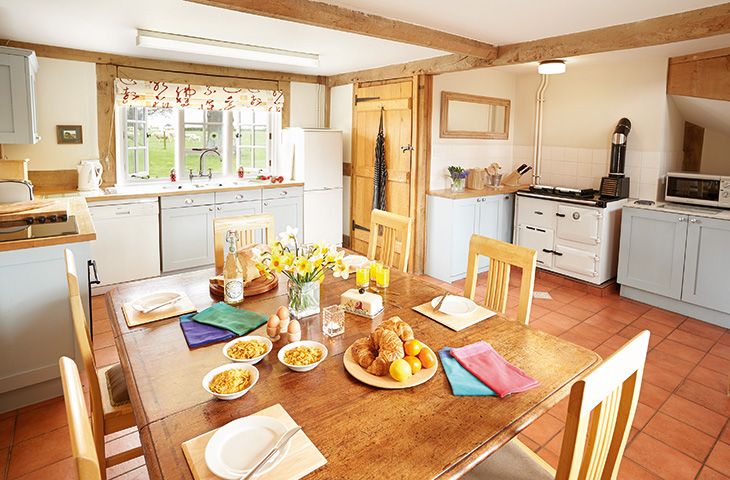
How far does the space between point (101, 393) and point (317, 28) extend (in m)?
2.75

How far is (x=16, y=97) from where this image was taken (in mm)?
3547

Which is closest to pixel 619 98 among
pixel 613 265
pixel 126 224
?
pixel 613 265

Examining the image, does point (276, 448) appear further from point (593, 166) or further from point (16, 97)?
point (593, 166)

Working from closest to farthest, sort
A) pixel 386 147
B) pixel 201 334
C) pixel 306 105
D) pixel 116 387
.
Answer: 1. pixel 201 334
2. pixel 116 387
3. pixel 386 147
4. pixel 306 105

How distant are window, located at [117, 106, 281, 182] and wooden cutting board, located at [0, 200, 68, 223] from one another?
54.5 inches

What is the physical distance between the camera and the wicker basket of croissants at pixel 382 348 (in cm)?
150

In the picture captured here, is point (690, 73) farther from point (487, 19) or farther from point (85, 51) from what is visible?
point (85, 51)

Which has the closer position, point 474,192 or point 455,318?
point 455,318

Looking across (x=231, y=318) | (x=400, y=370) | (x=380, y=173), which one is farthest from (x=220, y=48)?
(x=400, y=370)

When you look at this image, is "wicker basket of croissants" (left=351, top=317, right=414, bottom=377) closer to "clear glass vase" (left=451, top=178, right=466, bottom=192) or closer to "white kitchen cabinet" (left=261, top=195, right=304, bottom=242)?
"clear glass vase" (left=451, top=178, right=466, bottom=192)

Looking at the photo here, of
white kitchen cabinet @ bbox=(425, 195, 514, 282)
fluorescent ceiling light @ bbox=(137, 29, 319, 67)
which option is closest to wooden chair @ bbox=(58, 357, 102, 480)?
fluorescent ceiling light @ bbox=(137, 29, 319, 67)

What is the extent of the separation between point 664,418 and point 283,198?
13.2 feet

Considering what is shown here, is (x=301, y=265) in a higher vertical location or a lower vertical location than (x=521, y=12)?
lower

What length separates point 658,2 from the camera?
2.61m
